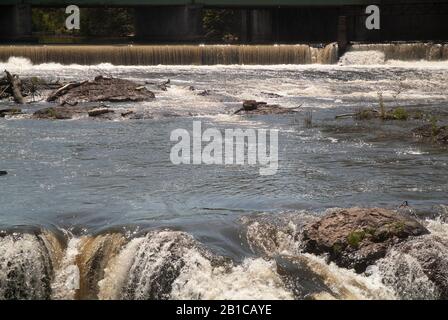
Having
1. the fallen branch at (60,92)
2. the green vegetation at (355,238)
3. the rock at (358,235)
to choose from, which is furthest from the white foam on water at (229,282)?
the fallen branch at (60,92)

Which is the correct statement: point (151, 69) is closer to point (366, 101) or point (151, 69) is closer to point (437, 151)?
point (366, 101)

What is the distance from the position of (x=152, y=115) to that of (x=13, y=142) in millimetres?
4936

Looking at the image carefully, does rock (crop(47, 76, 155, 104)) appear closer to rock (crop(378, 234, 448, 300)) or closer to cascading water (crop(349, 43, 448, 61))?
rock (crop(378, 234, 448, 300))

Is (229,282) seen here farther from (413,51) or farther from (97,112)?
(413,51)

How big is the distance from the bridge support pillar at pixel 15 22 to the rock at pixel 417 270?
39651mm

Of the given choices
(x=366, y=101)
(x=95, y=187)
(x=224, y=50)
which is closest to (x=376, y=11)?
(x=224, y=50)

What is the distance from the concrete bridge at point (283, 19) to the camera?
4506cm

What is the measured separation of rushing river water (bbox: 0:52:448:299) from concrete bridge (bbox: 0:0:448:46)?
25006 millimetres

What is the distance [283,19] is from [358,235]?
4280 centimetres

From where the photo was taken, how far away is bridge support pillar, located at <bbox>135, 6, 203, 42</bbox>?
4659 cm

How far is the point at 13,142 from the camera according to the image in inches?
647

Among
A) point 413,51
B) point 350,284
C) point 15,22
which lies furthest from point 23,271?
point 15,22

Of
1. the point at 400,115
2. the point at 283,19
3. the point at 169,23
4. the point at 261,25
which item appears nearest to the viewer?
the point at 400,115

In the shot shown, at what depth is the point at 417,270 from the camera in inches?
324
